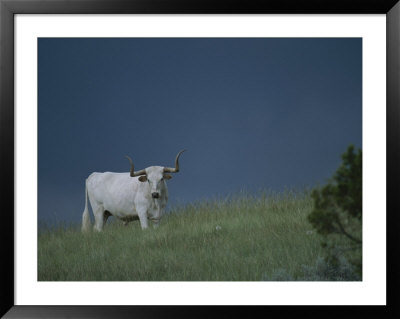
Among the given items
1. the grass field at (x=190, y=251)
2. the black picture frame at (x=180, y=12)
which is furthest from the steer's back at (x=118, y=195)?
the black picture frame at (x=180, y=12)

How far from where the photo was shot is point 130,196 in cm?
886

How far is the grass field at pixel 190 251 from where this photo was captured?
571 cm

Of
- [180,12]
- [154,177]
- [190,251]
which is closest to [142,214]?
[154,177]

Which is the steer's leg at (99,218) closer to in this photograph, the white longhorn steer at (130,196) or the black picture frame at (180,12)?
the white longhorn steer at (130,196)

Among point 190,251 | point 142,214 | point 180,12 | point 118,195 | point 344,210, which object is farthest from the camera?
point 118,195

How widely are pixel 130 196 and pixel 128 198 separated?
51mm

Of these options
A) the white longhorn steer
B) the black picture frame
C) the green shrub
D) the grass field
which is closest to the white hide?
the white longhorn steer

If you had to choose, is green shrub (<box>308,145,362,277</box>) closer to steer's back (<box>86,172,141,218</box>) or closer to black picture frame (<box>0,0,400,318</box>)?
black picture frame (<box>0,0,400,318</box>)

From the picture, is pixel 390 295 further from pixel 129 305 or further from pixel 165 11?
pixel 165 11

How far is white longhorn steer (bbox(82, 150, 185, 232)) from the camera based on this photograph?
7992 millimetres

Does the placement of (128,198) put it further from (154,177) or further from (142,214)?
(154,177)

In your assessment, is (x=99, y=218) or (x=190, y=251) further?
(x=99, y=218)

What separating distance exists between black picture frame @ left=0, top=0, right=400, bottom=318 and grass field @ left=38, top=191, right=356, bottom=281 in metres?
0.44

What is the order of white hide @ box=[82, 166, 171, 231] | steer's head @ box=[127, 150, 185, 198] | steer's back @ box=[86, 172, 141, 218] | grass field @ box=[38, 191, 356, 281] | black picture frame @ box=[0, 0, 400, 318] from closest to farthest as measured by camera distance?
black picture frame @ box=[0, 0, 400, 318], grass field @ box=[38, 191, 356, 281], steer's head @ box=[127, 150, 185, 198], white hide @ box=[82, 166, 171, 231], steer's back @ box=[86, 172, 141, 218]
